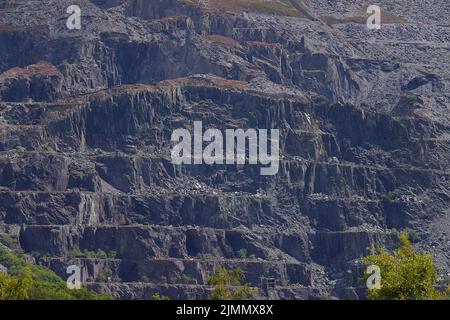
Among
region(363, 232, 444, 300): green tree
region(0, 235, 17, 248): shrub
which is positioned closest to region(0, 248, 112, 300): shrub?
region(0, 235, 17, 248): shrub

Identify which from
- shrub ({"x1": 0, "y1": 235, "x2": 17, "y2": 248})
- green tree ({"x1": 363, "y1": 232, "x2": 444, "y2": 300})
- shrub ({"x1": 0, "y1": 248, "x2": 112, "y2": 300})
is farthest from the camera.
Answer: shrub ({"x1": 0, "y1": 235, "x2": 17, "y2": 248})

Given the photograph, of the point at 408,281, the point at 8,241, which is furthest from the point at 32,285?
the point at 8,241

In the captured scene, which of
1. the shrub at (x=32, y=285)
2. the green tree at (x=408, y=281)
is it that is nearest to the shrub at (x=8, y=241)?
the shrub at (x=32, y=285)

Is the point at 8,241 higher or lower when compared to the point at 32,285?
lower

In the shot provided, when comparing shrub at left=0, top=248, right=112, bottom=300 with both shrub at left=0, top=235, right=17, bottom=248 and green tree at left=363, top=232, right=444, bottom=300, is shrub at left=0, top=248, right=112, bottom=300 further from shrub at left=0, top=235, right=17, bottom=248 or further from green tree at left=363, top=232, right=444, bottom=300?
green tree at left=363, top=232, right=444, bottom=300

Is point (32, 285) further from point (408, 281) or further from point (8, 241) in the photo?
point (8, 241)

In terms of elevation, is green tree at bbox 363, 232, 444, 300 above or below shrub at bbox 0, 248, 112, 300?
above

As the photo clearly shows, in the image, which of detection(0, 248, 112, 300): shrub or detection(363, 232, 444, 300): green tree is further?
detection(0, 248, 112, 300): shrub

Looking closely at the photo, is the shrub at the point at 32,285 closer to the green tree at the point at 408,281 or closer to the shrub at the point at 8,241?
A: the shrub at the point at 8,241

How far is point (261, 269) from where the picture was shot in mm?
194875
